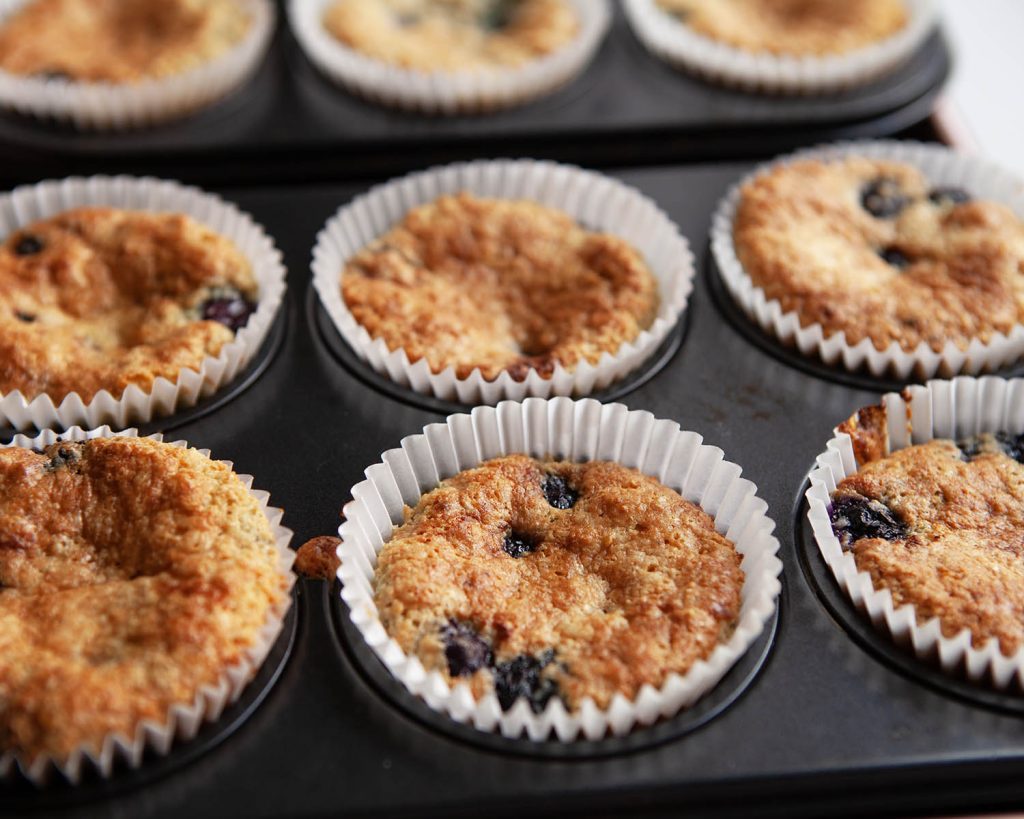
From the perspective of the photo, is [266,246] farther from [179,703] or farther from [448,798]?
[448,798]

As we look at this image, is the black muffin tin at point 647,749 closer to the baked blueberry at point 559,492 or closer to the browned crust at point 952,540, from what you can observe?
the browned crust at point 952,540

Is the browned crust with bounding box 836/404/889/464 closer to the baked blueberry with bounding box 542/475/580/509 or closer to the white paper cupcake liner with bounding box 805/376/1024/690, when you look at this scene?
the white paper cupcake liner with bounding box 805/376/1024/690

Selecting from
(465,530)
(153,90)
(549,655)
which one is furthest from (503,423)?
(153,90)

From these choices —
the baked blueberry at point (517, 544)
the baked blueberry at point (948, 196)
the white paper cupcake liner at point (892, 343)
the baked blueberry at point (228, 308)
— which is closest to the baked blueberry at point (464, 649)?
the baked blueberry at point (517, 544)

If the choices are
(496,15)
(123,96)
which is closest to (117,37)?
(123,96)

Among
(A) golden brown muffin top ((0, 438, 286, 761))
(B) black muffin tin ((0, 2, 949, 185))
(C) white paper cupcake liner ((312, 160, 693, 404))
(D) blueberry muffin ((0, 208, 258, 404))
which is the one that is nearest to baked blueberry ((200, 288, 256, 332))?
(D) blueberry muffin ((0, 208, 258, 404))
